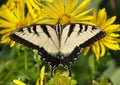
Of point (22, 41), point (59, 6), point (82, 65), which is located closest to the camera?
point (22, 41)

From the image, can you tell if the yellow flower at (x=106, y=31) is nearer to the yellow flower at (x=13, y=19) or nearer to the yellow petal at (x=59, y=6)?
the yellow petal at (x=59, y=6)

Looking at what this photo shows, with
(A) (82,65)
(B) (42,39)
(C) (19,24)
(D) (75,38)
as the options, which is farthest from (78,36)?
(A) (82,65)

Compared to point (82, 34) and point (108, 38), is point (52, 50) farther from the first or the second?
point (108, 38)

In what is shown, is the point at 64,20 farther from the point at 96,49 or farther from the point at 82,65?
the point at 82,65

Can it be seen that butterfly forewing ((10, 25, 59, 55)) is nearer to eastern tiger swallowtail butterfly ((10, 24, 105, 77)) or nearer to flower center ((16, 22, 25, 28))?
eastern tiger swallowtail butterfly ((10, 24, 105, 77))

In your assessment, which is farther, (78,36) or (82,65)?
(82,65)

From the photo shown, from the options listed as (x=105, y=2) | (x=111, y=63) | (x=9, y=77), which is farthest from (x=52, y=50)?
(x=105, y=2)
